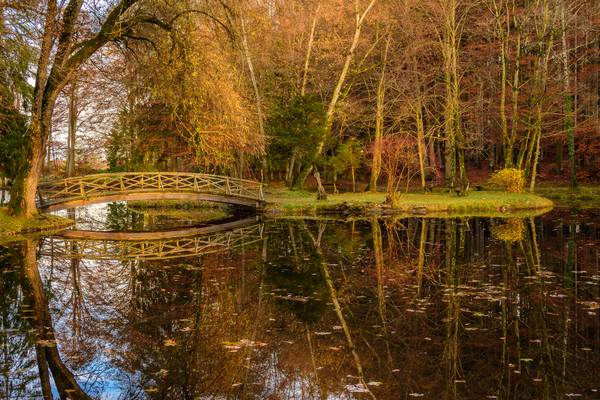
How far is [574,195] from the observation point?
3112 centimetres

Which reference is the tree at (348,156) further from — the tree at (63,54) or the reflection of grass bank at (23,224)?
the reflection of grass bank at (23,224)

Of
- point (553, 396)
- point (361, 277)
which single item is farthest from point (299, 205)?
point (553, 396)

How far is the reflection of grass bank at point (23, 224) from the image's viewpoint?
16.7 metres

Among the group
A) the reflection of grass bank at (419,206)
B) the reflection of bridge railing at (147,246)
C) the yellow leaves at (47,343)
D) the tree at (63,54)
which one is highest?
the tree at (63,54)

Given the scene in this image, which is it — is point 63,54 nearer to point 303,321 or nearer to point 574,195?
point 303,321

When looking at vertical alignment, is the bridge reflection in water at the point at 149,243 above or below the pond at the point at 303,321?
above

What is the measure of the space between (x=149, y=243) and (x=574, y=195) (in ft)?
83.2

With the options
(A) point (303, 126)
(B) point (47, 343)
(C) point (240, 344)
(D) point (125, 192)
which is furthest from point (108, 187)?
(C) point (240, 344)

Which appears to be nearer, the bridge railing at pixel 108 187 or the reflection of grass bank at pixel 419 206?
the bridge railing at pixel 108 187

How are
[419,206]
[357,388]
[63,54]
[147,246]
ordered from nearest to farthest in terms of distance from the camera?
[357,388], [147,246], [63,54], [419,206]

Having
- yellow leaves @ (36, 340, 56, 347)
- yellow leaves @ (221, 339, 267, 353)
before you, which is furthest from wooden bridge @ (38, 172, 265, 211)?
yellow leaves @ (221, 339, 267, 353)

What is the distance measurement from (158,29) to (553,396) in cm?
1568

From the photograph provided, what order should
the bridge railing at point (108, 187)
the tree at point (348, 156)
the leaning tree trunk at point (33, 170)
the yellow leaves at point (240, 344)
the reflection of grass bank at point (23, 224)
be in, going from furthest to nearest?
the tree at point (348, 156)
the bridge railing at point (108, 187)
the leaning tree trunk at point (33, 170)
the reflection of grass bank at point (23, 224)
the yellow leaves at point (240, 344)

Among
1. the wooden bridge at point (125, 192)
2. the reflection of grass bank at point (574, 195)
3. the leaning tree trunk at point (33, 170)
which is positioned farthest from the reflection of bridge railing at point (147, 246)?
the reflection of grass bank at point (574, 195)
